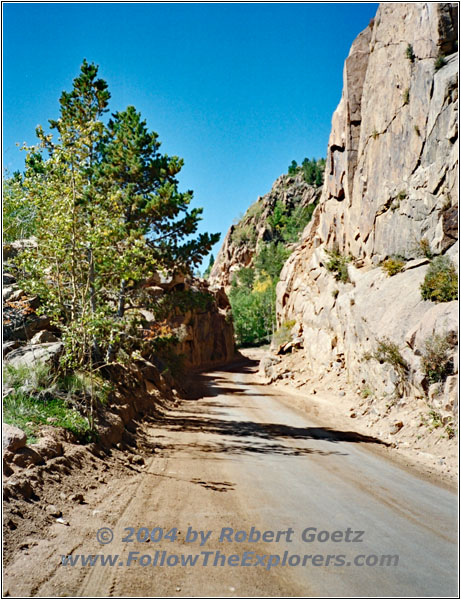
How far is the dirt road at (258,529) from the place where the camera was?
3.71 m

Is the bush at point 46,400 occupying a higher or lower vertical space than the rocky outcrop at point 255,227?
lower

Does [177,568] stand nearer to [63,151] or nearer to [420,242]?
[63,151]

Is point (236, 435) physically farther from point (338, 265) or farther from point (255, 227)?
point (255, 227)

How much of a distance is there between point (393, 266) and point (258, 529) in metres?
15.4

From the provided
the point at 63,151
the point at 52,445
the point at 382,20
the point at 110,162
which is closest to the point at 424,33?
the point at 382,20

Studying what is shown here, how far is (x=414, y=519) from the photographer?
5.62 m

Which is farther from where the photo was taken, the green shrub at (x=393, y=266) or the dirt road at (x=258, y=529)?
the green shrub at (x=393, y=266)

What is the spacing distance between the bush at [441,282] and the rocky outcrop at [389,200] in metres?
0.37

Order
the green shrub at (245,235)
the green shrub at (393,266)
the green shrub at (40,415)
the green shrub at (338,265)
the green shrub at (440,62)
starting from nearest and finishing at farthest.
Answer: the green shrub at (40,415), the green shrub at (440,62), the green shrub at (393,266), the green shrub at (338,265), the green shrub at (245,235)

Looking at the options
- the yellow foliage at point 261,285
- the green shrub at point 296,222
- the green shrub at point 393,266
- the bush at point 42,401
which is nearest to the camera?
the bush at point 42,401

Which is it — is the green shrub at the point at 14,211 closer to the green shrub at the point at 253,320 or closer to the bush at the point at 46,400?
the bush at the point at 46,400

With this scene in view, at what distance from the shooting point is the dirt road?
12.2 ft

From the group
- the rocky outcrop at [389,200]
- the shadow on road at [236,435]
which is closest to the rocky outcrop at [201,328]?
the shadow on road at [236,435]

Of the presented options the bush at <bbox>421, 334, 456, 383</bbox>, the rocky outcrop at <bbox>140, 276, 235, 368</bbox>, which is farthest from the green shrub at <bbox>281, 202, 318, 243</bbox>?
the bush at <bbox>421, 334, 456, 383</bbox>
